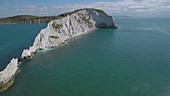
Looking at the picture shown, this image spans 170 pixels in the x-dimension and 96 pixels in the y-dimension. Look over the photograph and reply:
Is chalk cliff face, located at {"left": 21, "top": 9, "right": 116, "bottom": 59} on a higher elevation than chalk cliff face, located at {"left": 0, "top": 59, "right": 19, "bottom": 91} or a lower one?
higher

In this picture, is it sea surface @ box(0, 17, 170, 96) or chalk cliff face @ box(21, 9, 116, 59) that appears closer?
sea surface @ box(0, 17, 170, 96)

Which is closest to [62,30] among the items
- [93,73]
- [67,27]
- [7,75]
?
[67,27]

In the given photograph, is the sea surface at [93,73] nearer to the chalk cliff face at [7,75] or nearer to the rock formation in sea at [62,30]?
the chalk cliff face at [7,75]

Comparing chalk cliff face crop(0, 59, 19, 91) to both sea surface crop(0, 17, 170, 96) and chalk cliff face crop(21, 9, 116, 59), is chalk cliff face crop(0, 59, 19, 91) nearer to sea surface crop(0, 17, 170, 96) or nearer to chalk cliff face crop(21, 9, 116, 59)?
sea surface crop(0, 17, 170, 96)

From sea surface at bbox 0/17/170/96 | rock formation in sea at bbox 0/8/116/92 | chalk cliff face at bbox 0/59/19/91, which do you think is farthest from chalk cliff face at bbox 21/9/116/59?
chalk cliff face at bbox 0/59/19/91

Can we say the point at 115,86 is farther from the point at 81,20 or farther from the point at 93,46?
the point at 81,20

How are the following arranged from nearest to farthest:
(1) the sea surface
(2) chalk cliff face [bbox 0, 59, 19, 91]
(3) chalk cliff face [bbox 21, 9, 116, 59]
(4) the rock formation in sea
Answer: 1. (1) the sea surface
2. (2) chalk cliff face [bbox 0, 59, 19, 91]
3. (4) the rock formation in sea
4. (3) chalk cliff face [bbox 21, 9, 116, 59]

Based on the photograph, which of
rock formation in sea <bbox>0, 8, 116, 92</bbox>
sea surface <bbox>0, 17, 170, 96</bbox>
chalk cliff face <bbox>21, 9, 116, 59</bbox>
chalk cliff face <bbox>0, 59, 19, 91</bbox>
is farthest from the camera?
chalk cliff face <bbox>21, 9, 116, 59</bbox>

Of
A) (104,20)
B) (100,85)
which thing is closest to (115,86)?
(100,85)
